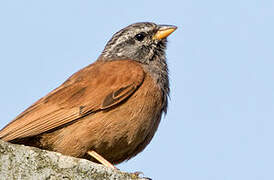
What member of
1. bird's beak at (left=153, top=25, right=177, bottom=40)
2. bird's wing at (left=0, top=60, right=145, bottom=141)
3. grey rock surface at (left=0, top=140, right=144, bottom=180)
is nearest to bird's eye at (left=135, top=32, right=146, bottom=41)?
bird's beak at (left=153, top=25, right=177, bottom=40)

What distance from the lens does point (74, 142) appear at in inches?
221

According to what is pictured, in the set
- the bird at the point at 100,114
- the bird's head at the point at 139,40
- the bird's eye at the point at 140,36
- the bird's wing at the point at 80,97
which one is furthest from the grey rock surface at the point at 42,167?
the bird's eye at the point at 140,36

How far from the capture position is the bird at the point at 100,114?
5.66 m

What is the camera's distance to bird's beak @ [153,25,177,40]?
7.93 metres

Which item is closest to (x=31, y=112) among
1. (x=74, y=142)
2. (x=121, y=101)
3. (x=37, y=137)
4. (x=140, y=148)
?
(x=37, y=137)

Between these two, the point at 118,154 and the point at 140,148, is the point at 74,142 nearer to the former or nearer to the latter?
the point at 118,154

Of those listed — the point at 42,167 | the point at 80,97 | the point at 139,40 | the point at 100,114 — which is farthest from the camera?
the point at 139,40

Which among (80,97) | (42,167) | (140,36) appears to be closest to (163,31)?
(140,36)

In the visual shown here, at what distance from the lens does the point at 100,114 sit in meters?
5.94

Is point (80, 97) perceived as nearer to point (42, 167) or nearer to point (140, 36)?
point (140, 36)

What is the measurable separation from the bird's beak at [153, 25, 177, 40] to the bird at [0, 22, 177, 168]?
2.53ft

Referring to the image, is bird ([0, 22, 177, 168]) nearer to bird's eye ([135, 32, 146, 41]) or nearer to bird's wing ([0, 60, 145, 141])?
bird's wing ([0, 60, 145, 141])

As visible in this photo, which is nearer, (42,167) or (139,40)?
(42,167)

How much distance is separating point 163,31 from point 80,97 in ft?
7.91
